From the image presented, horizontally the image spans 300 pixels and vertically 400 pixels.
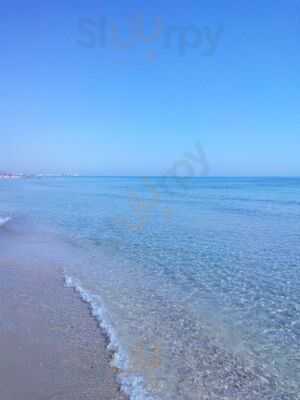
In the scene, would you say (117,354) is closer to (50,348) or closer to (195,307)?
(50,348)

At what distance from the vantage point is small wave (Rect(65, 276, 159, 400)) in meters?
4.28

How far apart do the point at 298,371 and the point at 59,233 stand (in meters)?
12.5

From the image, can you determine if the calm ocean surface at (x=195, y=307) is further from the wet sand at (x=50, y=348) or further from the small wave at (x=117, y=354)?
the wet sand at (x=50, y=348)

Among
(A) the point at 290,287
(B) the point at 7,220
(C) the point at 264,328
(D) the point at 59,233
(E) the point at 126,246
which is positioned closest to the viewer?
(C) the point at 264,328

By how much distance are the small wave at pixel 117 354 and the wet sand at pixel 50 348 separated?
0.11m

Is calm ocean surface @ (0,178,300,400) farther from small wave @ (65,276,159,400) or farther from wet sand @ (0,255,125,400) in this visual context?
wet sand @ (0,255,125,400)

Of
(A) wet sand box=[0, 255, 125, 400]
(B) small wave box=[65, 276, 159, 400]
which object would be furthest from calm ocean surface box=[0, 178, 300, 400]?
(A) wet sand box=[0, 255, 125, 400]

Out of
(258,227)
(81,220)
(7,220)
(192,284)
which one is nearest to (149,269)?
(192,284)

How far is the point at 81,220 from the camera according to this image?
64.4 ft

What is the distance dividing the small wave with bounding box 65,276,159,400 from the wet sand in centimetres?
11

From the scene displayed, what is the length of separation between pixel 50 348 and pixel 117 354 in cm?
108

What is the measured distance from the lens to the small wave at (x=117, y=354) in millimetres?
4281

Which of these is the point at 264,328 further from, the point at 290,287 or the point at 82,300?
the point at 82,300

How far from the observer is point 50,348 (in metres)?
5.23
